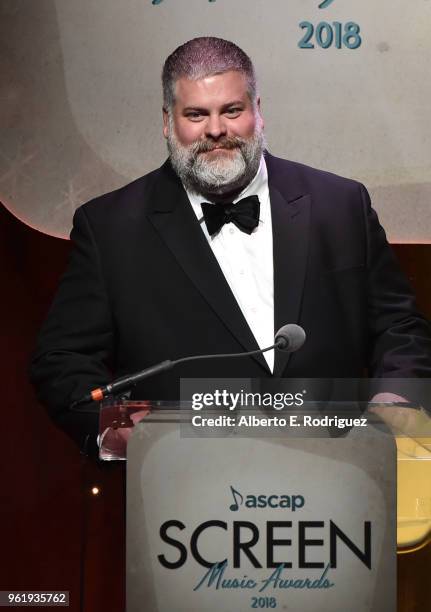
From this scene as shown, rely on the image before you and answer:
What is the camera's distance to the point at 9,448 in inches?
128

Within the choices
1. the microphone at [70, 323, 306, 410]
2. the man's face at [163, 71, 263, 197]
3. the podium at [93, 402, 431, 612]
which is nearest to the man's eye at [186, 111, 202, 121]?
the man's face at [163, 71, 263, 197]

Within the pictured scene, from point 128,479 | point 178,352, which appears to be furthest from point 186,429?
point 178,352

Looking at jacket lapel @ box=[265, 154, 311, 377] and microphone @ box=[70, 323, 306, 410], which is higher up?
jacket lapel @ box=[265, 154, 311, 377]

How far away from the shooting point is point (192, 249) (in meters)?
2.71

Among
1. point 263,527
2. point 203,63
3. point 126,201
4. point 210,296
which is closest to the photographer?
point 263,527

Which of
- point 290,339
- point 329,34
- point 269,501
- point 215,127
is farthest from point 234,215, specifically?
point 269,501

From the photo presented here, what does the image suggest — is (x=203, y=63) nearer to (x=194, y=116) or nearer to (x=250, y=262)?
(x=194, y=116)

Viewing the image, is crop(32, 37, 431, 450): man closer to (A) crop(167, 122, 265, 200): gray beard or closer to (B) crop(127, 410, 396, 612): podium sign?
(A) crop(167, 122, 265, 200): gray beard

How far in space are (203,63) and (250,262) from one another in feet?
1.64

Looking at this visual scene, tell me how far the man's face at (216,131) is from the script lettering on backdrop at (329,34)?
584 millimetres

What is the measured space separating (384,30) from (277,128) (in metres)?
0.42

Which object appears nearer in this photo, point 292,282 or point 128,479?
point 128,479

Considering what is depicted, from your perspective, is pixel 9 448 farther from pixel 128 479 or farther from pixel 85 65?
pixel 128 479

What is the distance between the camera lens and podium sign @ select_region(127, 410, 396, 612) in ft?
5.65
